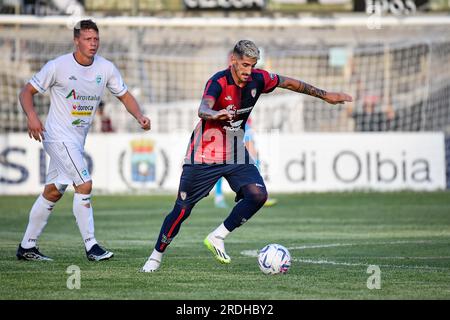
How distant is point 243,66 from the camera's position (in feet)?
33.3

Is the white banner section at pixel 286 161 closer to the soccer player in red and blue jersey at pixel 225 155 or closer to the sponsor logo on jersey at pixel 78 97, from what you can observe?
the sponsor logo on jersey at pixel 78 97

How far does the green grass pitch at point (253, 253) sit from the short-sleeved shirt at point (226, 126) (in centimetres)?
113

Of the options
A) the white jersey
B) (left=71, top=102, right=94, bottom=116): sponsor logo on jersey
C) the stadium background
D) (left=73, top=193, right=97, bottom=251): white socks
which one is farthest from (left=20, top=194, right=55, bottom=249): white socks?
the stadium background

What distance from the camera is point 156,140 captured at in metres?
24.8

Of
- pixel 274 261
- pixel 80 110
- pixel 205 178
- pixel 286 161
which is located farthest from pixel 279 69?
pixel 274 261

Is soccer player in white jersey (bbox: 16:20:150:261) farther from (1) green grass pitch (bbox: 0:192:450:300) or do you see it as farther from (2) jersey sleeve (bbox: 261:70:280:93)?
(2) jersey sleeve (bbox: 261:70:280:93)

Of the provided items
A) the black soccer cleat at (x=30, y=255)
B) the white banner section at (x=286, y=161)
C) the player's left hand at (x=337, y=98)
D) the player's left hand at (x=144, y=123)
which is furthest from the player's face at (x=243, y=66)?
the white banner section at (x=286, y=161)

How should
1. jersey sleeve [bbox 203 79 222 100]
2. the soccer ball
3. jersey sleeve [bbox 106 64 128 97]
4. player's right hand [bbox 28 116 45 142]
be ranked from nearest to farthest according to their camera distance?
the soccer ball, jersey sleeve [bbox 203 79 222 100], player's right hand [bbox 28 116 45 142], jersey sleeve [bbox 106 64 128 97]

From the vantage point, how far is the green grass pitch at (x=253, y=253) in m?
8.77

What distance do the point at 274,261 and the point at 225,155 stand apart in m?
1.29

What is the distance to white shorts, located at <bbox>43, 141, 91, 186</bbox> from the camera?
11.3 m
